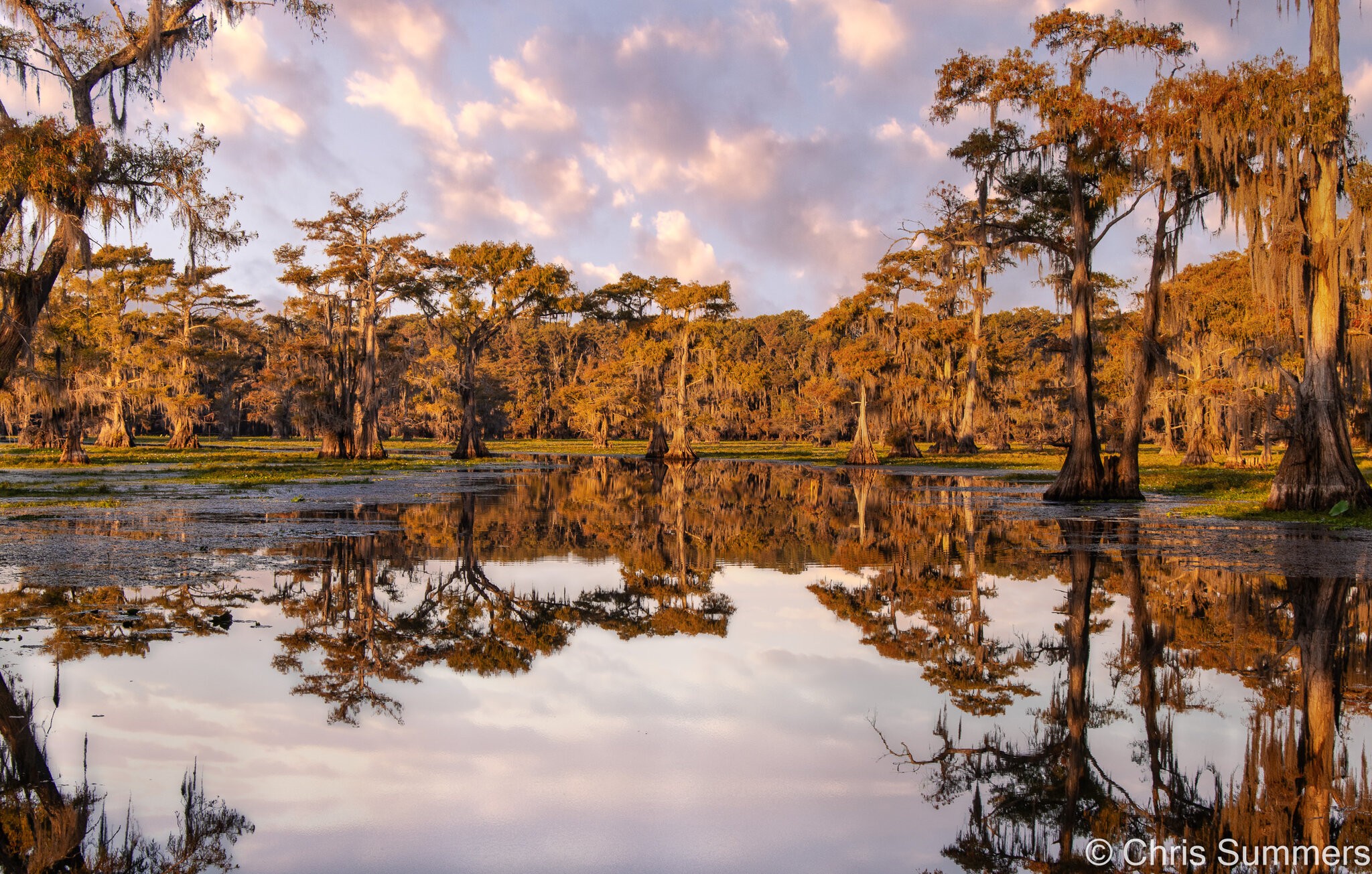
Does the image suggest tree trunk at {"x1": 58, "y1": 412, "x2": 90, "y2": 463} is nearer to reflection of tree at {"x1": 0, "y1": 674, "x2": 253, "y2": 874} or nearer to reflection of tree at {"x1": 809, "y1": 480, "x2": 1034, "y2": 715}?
reflection of tree at {"x1": 809, "y1": 480, "x2": 1034, "y2": 715}

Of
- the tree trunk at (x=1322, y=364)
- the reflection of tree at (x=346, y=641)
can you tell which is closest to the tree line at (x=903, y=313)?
the tree trunk at (x=1322, y=364)

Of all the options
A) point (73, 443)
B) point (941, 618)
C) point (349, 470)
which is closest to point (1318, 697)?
point (941, 618)

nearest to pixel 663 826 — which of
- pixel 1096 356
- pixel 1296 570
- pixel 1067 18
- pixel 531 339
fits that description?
pixel 1296 570

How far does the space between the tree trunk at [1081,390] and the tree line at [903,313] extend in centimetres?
6

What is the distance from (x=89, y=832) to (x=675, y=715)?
2.75 m

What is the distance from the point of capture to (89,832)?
3.41m

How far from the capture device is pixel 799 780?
405cm

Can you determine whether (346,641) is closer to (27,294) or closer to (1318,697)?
(1318,697)

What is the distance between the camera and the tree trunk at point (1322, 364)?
15703 millimetres

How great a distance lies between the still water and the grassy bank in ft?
33.0

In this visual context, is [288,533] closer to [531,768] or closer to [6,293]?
[6,293]

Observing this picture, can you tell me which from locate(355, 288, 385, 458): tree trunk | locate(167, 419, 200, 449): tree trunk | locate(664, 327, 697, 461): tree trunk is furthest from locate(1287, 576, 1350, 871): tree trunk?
locate(167, 419, 200, 449): tree trunk

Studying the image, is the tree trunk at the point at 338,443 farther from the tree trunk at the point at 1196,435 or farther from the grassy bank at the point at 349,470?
the tree trunk at the point at 1196,435

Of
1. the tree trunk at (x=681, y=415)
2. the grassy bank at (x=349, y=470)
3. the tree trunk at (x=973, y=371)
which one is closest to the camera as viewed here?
the grassy bank at (x=349, y=470)
